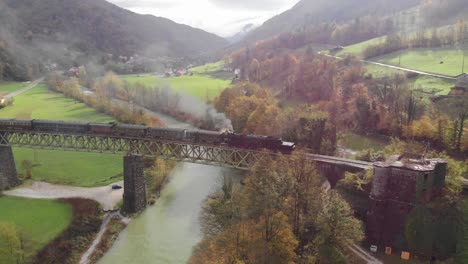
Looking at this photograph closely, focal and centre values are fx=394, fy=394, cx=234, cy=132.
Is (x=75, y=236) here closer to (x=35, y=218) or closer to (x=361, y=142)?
(x=35, y=218)

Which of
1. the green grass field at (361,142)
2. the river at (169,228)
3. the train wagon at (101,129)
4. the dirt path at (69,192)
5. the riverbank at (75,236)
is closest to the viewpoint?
the riverbank at (75,236)

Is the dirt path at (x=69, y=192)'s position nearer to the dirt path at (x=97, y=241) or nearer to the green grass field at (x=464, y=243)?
the dirt path at (x=97, y=241)

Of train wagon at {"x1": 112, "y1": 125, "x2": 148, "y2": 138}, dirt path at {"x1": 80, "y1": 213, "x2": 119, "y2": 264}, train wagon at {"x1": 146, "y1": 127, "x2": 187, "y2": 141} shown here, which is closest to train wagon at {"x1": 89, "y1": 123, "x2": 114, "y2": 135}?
train wagon at {"x1": 112, "y1": 125, "x2": 148, "y2": 138}

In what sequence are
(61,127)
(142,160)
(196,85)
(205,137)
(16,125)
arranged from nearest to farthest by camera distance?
(205,137)
(142,160)
(61,127)
(16,125)
(196,85)

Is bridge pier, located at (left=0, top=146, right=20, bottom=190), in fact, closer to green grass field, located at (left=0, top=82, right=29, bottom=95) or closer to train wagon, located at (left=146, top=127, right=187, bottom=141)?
train wagon, located at (left=146, top=127, right=187, bottom=141)

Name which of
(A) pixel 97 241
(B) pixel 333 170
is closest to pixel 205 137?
(B) pixel 333 170

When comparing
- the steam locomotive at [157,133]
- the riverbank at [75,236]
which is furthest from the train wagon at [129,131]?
the riverbank at [75,236]
